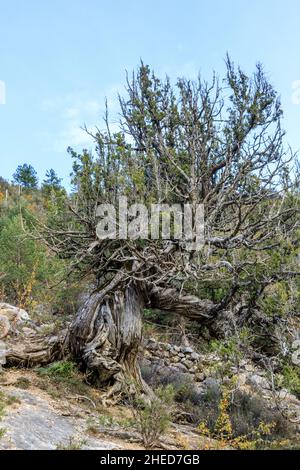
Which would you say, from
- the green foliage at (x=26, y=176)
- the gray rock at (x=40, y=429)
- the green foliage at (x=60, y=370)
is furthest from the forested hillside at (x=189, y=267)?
the green foliage at (x=26, y=176)

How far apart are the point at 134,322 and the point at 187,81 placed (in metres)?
5.15

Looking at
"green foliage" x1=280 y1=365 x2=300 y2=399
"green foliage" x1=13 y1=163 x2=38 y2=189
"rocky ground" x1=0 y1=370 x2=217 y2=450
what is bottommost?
"rocky ground" x1=0 y1=370 x2=217 y2=450

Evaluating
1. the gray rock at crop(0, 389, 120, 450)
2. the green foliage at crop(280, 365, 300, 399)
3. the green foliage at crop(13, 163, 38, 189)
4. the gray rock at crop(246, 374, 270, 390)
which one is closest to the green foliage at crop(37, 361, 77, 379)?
the gray rock at crop(0, 389, 120, 450)

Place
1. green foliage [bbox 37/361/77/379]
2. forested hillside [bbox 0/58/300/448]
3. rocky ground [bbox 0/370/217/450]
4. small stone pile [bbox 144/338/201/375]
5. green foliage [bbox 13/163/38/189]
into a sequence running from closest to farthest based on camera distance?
rocky ground [bbox 0/370/217/450], forested hillside [bbox 0/58/300/448], green foliage [bbox 37/361/77/379], small stone pile [bbox 144/338/201/375], green foliage [bbox 13/163/38/189]

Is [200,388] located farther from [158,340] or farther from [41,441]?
[41,441]

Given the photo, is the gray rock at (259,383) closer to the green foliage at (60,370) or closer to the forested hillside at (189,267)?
the forested hillside at (189,267)

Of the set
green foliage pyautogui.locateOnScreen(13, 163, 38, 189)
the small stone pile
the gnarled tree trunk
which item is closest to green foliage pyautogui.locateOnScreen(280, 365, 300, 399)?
the gnarled tree trunk

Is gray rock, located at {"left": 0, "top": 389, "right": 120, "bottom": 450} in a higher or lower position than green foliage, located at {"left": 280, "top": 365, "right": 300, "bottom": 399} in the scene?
lower

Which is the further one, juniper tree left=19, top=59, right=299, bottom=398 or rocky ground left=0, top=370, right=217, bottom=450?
juniper tree left=19, top=59, right=299, bottom=398

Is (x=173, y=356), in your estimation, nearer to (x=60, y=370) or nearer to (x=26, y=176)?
(x=60, y=370)

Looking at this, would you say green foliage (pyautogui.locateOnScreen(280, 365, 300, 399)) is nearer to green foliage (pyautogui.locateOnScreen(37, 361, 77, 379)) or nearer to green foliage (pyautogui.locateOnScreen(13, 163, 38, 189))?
green foliage (pyautogui.locateOnScreen(37, 361, 77, 379))

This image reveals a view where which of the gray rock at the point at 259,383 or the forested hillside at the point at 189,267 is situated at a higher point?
the forested hillside at the point at 189,267

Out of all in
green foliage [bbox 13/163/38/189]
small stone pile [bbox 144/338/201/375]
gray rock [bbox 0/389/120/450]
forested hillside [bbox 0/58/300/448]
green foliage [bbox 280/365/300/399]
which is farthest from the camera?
green foliage [bbox 13/163/38/189]
